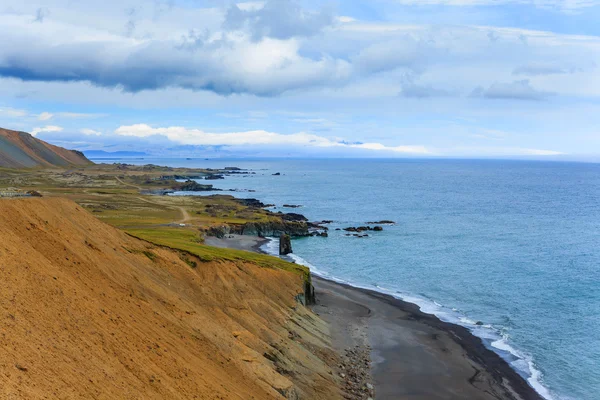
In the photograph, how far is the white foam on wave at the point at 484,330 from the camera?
42438mm

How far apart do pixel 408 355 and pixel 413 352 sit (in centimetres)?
108

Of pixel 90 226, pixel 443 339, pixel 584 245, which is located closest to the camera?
pixel 90 226

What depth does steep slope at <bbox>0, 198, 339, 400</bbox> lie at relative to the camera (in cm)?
2044

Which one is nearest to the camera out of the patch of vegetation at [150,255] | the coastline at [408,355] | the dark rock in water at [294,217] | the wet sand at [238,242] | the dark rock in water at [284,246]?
the coastline at [408,355]

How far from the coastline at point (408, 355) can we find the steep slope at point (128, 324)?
3.80 metres

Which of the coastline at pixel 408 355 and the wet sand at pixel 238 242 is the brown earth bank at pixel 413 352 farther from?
the wet sand at pixel 238 242

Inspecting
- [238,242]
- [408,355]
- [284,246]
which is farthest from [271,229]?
[408,355]

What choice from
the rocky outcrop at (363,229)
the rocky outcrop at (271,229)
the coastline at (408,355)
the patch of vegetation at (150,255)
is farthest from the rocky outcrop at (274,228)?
the patch of vegetation at (150,255)

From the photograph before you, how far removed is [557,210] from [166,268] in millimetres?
134235

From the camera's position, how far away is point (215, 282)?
41.8 metres

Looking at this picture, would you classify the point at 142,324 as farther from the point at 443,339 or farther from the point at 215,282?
the point at 443,339

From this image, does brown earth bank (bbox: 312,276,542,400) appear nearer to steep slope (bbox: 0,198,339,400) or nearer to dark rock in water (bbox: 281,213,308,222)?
steep slope (bbox: 0,198,339,400)

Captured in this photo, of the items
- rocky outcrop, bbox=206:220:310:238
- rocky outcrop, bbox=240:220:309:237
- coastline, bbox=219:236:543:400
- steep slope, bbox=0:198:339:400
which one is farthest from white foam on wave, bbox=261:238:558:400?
rocky outcrop, bbox=240:220:309:237

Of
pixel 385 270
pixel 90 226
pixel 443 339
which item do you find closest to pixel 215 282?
pixel 90 226
